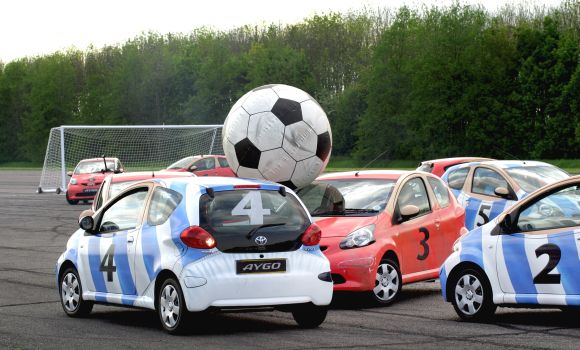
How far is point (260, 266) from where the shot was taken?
32.7 feet

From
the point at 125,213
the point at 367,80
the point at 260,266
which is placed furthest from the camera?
the point at 367,80

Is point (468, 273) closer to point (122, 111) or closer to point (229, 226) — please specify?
point (229, 226)

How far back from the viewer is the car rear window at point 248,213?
10.0 metres

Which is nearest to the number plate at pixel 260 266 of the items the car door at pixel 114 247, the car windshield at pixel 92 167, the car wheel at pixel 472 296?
the car door at pixel 114 247

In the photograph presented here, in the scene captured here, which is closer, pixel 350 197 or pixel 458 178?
pixel 350 197

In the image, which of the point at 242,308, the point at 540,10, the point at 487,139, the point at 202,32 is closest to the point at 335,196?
the point at 242,308

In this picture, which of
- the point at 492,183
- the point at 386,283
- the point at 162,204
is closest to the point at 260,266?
the point at 162,204

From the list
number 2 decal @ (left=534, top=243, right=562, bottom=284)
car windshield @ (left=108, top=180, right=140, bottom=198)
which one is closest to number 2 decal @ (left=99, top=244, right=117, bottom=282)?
number 2 decal @ (left=534, top=243, right=562, bottom=284)

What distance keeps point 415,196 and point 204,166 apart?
2688 cm

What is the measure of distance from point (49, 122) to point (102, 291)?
3877 inches

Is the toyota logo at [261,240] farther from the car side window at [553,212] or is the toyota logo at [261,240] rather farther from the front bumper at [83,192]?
the front bumper at [83,192]

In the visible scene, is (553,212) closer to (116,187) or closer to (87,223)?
(87,223)

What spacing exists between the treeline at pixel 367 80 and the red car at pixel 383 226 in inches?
2040

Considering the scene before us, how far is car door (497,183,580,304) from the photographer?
10086 mm
